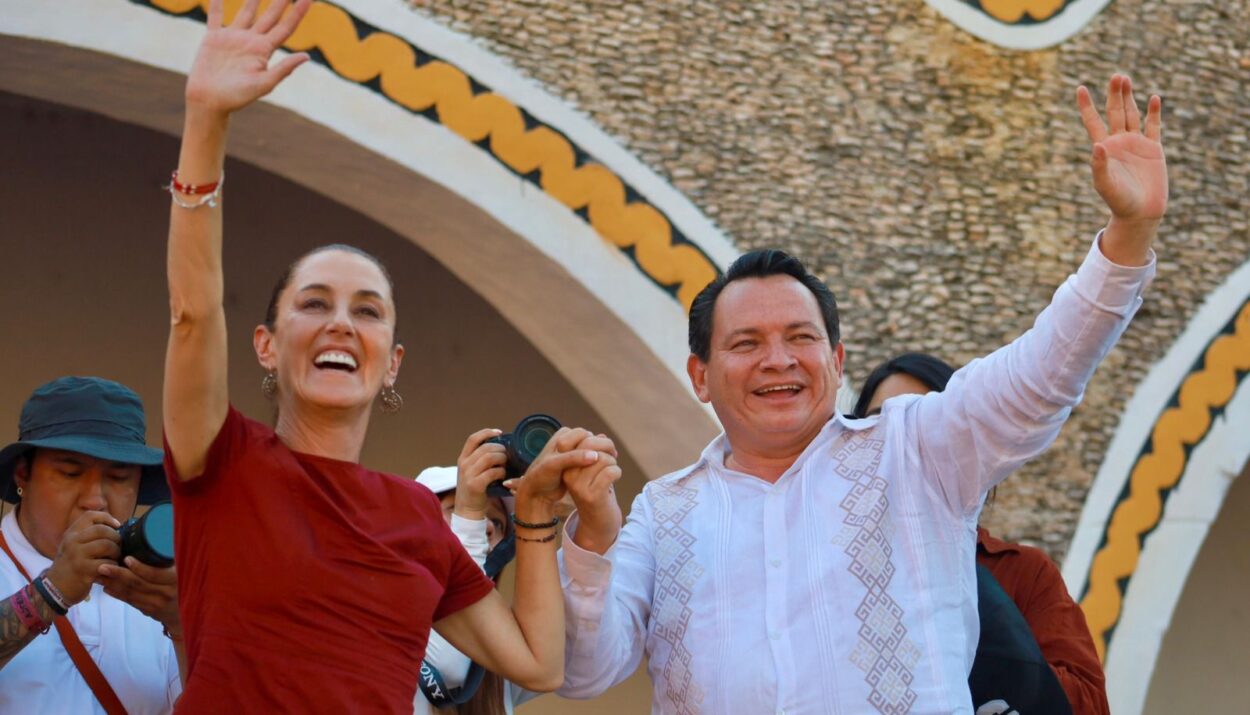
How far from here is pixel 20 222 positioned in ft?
19.7

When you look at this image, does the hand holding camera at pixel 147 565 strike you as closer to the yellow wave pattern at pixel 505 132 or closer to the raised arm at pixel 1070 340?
the raised arm at pixel 1070 340

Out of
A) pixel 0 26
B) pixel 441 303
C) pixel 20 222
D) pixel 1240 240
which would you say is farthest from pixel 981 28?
Answer: pixel 20 222

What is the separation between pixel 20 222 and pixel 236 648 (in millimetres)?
4738

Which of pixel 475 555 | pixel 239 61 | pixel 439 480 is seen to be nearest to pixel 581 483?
pixel 475 555

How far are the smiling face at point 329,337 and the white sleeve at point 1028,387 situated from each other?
783 millimetres

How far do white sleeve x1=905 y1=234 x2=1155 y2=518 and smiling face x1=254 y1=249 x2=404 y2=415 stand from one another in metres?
0.78

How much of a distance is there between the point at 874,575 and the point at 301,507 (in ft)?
2.59

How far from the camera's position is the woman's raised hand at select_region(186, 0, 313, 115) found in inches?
69.4

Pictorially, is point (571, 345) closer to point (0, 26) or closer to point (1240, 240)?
point (0, 26)

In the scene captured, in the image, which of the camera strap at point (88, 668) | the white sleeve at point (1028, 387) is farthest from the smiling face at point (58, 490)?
the white sleeve at point (1028, 387)

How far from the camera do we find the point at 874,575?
2.11m

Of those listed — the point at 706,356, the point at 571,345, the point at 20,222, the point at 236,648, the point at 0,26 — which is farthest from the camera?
the point at 20,222

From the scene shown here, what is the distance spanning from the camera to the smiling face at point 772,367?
2.22 m

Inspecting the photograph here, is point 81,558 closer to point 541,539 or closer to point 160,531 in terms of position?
point 160,531
